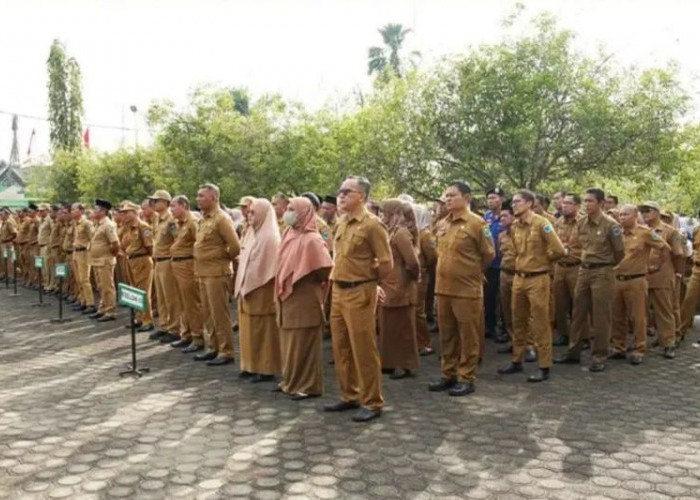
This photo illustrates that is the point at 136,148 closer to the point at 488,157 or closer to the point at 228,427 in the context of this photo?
the point at 488,157

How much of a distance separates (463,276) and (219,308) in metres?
2.84

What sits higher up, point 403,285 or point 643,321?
point 403,285

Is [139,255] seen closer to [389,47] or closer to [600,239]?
[600,239]

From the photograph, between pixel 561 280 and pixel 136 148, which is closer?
pixel 561 280

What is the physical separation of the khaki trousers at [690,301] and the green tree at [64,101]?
3968 cm

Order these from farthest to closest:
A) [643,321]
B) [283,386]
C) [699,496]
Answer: [643,321] → [283,386] → [699,496]

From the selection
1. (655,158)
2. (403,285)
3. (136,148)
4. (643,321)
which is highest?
(136,148)

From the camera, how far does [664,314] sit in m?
8.09

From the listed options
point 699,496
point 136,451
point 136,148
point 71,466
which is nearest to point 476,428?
point 699,496

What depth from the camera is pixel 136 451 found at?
186 inches

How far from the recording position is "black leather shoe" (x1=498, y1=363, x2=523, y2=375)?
273 inches

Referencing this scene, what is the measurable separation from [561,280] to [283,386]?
3.82m

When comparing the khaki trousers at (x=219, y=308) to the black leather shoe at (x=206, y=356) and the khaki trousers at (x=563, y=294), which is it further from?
the khaki trousers at (x=563, y=294)

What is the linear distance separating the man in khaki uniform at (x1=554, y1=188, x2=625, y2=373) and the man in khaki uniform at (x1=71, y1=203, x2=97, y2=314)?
8013 mm
